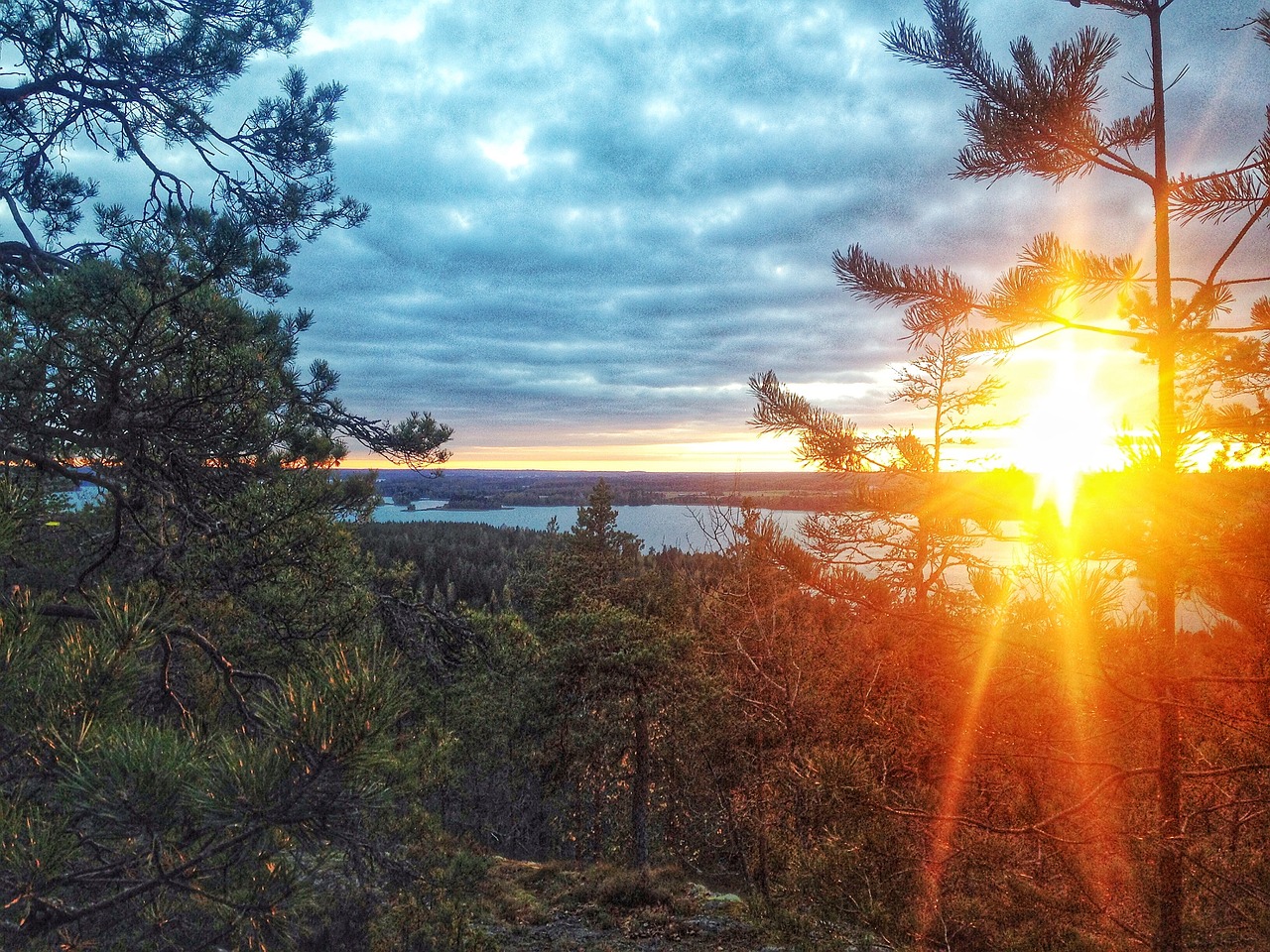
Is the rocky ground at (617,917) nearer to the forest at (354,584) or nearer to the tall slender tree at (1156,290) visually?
the forest at (354,584)

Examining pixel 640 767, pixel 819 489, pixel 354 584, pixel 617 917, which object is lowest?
pixel 640 767

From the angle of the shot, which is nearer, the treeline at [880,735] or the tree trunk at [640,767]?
the treeline at [880,735]

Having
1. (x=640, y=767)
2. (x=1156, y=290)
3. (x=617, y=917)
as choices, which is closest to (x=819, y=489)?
(x=1156, y=290)

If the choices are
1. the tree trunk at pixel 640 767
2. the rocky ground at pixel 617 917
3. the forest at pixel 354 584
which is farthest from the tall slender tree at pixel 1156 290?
the tree trunk at pixel 640 767

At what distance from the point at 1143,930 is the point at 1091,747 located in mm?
1717

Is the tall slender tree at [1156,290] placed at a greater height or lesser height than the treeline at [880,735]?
greater

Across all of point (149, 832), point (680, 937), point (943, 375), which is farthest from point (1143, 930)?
point (943, 375)

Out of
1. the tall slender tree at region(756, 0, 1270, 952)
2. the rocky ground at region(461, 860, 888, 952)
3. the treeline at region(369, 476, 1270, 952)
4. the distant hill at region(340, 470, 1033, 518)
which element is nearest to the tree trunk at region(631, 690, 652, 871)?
the treeline at region(369, 476, 1270, 952)

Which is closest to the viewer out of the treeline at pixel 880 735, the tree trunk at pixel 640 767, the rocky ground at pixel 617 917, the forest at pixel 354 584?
the forest at pixel 354 584

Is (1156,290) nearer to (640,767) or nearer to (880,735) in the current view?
(880,735)

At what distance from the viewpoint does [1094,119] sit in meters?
3.87

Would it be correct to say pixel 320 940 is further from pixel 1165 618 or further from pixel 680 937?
pixel 1165 618

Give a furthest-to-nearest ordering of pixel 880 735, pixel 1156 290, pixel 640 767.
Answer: pixel 640 767 < pixel 880 735 < pixel 1156 290

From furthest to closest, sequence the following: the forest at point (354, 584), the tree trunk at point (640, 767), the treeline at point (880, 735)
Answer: the tree trunk at point (640, 767), the treeline at point (880, 735), the forest at point (354, 584)
